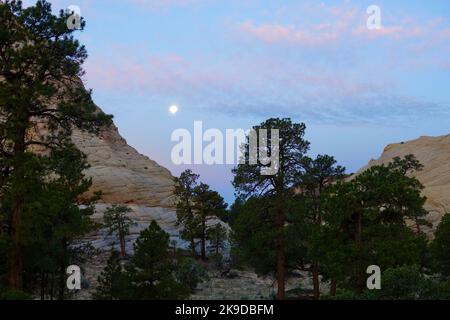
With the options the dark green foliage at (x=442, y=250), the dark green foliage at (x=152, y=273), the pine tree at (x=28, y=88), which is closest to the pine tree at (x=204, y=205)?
the dark green foliage at (x=442, y=250)

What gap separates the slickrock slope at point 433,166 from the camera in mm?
75875

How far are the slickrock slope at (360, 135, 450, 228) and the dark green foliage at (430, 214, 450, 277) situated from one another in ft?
125

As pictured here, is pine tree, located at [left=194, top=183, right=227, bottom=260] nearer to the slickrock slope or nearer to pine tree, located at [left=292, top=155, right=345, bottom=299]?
pine tree, located at [left=292, top=155, right=345, bottom=299]

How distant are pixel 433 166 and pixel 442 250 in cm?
6823

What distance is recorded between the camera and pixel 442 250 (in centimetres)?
3578

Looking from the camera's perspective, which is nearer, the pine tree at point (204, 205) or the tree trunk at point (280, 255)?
the tree trunk at point (280, 255)

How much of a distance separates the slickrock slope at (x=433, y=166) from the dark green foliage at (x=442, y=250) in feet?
125

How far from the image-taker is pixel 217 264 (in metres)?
57.1

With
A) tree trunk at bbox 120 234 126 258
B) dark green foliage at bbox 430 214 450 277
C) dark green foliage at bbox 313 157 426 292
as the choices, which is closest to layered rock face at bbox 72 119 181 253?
tree trunk at bbox 120 234 126 258

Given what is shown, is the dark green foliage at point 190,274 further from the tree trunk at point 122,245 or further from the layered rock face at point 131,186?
the layered rock face at point 131,186

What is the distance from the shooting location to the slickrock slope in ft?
249

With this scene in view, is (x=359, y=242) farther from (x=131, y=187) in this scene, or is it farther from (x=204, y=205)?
(x=131, y=187)

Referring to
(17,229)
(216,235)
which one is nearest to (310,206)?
(17,229)
